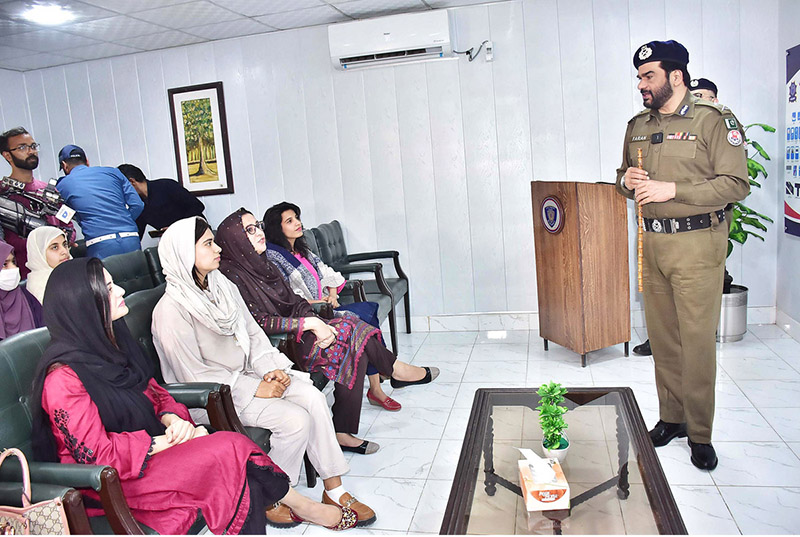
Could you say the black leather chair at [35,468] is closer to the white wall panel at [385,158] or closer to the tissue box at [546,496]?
the tissue box at [546,496]

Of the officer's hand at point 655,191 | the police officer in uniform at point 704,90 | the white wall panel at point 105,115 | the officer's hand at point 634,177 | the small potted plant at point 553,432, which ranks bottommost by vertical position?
the small potted plant at point 553,432

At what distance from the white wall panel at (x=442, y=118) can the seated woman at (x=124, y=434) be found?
3297 millimetres

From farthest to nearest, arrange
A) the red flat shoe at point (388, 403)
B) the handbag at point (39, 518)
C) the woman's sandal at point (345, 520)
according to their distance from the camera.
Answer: the red flat shoe at point (388, 403) → the woman's sandal at point (345, 520) → the handbag at point (39, 518)

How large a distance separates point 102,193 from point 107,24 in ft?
4.19

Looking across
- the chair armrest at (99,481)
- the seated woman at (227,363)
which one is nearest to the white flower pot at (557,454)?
the seated woman at (227,363)

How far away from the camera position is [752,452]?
293 cm

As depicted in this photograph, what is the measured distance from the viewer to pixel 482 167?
16.7 feet

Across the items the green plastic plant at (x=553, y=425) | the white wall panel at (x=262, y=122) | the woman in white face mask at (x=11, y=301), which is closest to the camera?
the green plastic plant at (x=553, y=425)

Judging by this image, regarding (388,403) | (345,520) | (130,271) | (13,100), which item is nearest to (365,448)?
(388,403)

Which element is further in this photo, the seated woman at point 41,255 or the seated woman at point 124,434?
the seated woman at point 41,255

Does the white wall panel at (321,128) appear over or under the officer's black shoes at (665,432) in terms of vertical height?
over

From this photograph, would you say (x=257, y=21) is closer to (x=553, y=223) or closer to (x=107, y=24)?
(x=107, y=24)

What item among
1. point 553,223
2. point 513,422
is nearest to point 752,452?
point 513,422

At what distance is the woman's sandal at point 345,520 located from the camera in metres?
2.55
